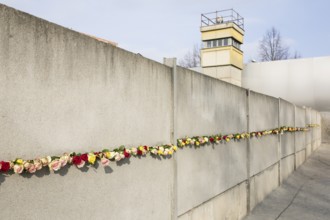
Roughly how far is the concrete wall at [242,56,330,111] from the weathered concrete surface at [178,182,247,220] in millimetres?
15437

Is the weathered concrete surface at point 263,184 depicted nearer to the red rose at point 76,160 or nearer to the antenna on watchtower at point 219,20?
the red rose at point 76,160

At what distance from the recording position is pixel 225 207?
574 cm

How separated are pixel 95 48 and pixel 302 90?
20.0 meters

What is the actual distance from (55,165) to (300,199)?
7633 mm

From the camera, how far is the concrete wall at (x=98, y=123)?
2.19m

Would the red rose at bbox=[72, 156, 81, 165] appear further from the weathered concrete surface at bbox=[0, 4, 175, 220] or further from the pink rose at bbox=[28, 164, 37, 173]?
the pink rose at bbox=[28, 164, 37, 173]

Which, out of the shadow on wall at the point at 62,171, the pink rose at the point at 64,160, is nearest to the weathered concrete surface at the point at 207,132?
the shadow on wall at the point at 62,171

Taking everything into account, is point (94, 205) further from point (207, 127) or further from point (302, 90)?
point (302, 90)

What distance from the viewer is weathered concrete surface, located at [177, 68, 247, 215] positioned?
171 inches

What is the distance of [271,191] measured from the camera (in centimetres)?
902

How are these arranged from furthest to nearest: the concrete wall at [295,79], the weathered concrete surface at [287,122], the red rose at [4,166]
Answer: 1. the concrete wall at [295,79]
2. the weathered concrete surface at [287,122]
3. the red rose at [4,166]

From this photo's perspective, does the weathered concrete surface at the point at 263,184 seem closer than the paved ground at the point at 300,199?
No

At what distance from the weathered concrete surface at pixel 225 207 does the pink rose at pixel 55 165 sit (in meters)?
2.17

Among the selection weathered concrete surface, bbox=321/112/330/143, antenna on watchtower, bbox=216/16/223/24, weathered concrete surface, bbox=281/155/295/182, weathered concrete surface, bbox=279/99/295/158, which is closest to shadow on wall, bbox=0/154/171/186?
weathered concrete surface, bbox=279/99/295/158
